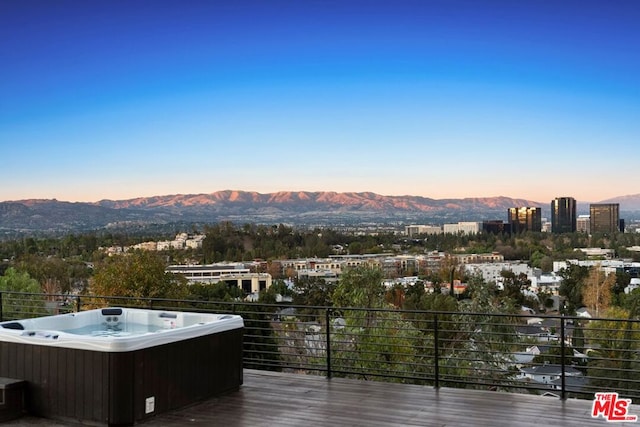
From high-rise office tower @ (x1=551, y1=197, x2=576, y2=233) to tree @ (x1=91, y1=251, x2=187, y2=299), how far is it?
23.8 m

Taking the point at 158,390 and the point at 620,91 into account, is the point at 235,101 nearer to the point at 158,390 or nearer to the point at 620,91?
the point at 620,91

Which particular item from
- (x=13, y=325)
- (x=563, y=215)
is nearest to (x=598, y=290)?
(x=563, y=215)

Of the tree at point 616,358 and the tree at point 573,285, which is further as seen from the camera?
the tree at point 573,285

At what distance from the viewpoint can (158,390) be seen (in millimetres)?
4523

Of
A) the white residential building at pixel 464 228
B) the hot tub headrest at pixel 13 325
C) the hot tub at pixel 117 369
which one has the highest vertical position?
the white residential building at pixel 464 228

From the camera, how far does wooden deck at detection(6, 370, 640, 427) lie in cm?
430

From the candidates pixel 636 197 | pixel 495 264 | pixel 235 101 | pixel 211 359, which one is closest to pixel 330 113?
pixel 235 101

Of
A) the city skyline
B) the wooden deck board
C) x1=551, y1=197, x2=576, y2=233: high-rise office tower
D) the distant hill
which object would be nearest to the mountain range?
the distant hill

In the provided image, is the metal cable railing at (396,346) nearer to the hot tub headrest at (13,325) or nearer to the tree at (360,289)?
the hot tub headrest at (13,325)

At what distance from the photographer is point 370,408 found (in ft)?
15.1

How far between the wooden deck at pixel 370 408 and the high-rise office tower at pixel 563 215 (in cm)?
2965

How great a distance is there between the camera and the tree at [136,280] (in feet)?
45.4

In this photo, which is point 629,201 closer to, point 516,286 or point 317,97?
point 516,286

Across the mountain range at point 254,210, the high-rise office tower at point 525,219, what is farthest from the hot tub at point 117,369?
the high-rise office tower at point 525,219
